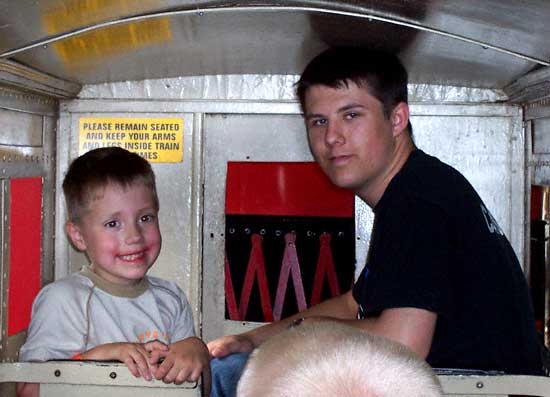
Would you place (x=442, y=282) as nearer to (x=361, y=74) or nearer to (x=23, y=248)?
(x=361, y=74)

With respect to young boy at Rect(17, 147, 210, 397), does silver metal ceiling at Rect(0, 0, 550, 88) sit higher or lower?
higher

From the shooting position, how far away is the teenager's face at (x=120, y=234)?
274 cm

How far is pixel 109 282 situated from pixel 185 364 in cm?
77

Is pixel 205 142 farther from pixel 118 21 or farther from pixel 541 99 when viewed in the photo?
pixel 541 99

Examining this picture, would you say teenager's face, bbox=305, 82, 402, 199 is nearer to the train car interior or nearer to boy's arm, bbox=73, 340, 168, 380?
the train car interior

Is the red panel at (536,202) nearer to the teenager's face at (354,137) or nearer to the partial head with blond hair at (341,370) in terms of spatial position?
the teenager's face at (354,137)

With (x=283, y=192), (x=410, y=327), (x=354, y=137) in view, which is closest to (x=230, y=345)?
(x=410, y=327)

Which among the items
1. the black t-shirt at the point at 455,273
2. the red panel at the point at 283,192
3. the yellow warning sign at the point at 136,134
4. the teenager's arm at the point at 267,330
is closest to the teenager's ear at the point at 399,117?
the black t-shirt at the point at 455,273

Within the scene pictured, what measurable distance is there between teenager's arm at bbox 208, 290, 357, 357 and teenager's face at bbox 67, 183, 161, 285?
0.40m

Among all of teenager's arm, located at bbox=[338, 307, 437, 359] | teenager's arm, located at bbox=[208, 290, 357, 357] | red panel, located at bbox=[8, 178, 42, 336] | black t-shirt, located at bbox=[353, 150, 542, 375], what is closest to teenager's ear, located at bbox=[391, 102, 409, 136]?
black t-shirt, located at bbox=[353, 150, 542, 375]

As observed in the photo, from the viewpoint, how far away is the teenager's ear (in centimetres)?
281

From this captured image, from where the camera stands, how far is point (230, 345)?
8.51 ft

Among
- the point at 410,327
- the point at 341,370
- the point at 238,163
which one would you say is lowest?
the point at 410,327

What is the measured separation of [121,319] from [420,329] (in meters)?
1.10
